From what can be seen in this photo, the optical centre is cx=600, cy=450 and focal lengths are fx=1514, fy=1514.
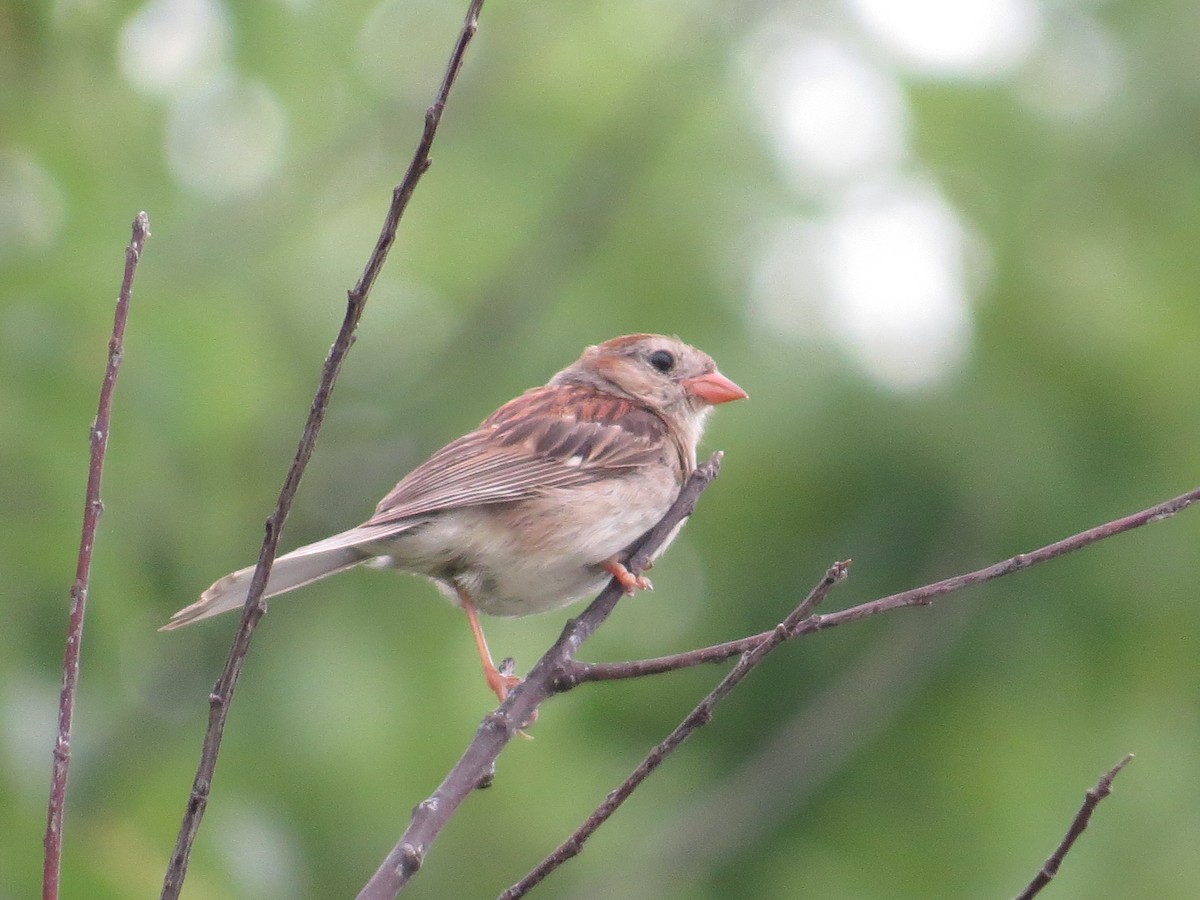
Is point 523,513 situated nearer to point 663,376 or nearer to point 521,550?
point 521,550

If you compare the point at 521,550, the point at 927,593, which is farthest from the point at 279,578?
the point at 927,593

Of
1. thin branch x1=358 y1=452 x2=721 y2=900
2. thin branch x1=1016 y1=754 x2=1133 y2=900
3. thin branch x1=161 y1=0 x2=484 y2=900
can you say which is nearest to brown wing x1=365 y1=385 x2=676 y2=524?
thin branch x1=358 y1=452 x2=721 y2=900

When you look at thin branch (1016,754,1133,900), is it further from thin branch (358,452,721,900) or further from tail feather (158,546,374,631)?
tail feather (158,546,374,631)

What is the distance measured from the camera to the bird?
4.17 m

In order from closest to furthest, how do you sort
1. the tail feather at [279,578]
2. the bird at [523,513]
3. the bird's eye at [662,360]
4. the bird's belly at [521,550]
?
the tail feather at [279,578], the bird at [523,513], the bird's belly at [521,550], the bird's eye at [662,360]

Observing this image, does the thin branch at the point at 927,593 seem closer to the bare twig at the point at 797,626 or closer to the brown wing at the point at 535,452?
the bare twig at the point at 797,626

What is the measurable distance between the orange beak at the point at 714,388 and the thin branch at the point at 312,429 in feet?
9.88

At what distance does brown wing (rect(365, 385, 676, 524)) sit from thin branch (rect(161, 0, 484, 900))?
1.83 metres

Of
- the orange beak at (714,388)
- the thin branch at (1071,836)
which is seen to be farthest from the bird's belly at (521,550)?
the thin branch at (1071,836)

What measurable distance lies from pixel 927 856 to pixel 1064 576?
120cm

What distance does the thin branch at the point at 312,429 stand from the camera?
2.25 m

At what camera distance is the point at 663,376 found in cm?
541

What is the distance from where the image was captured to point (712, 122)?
21.3 ft

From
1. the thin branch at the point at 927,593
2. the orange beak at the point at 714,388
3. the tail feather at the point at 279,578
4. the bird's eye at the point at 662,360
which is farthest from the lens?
the bird's eye at the point at 662,360
